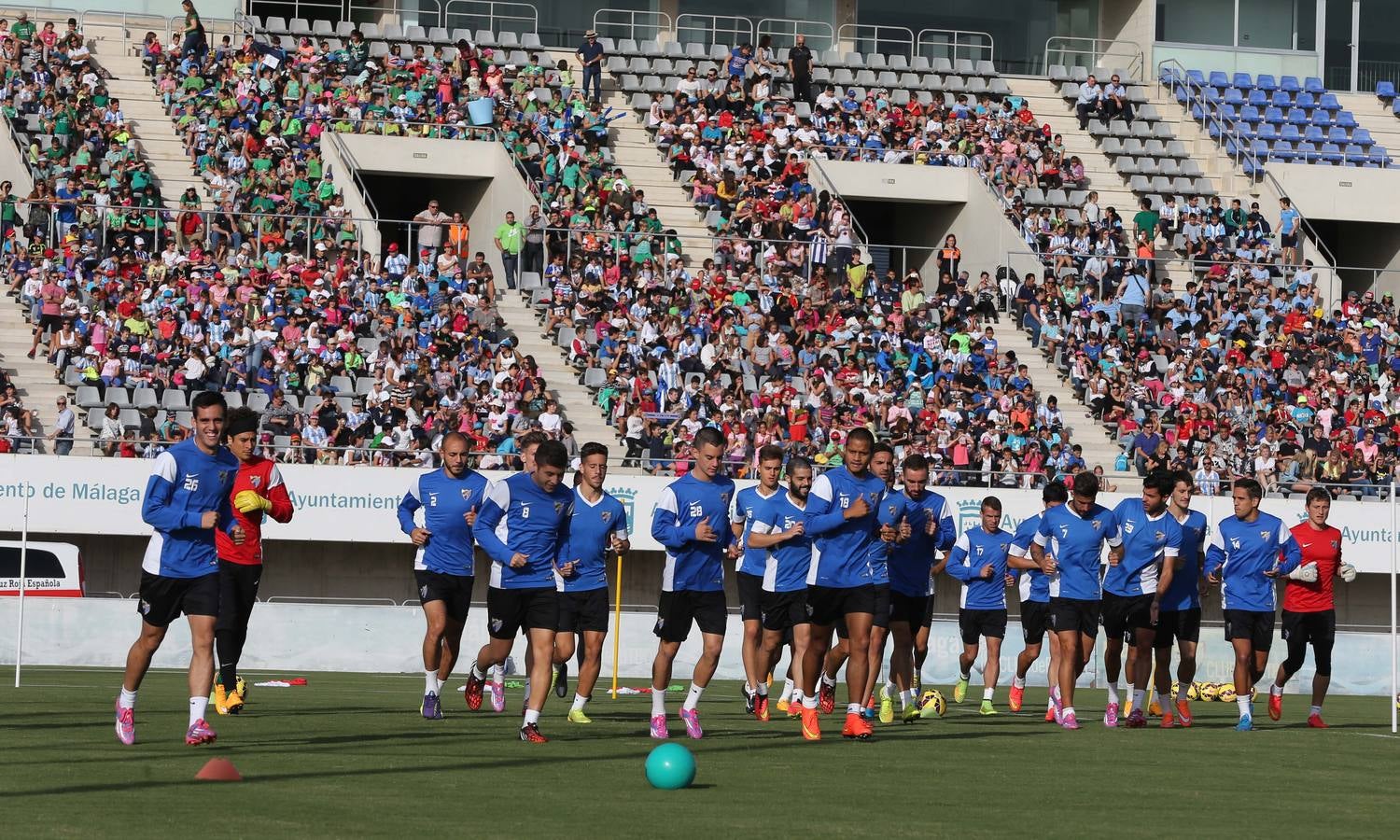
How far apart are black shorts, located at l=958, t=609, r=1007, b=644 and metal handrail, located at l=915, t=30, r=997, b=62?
30.9 metres

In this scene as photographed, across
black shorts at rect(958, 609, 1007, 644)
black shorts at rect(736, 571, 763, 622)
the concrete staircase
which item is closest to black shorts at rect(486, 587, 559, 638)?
black shorts at rect(736, 571, 763, 622)

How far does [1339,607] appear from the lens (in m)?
36.2

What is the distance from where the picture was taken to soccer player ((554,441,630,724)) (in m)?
14.6

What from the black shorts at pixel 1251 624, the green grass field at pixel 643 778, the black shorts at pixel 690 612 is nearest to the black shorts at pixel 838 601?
the black shorts at pixel 690 612

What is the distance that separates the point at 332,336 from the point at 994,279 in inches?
550

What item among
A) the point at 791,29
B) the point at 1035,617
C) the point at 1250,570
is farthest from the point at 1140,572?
the point at 791,29

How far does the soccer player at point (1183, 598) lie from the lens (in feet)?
59.1

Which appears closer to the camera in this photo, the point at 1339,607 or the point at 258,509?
the point at 258,509

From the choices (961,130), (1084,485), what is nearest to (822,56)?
(961,130)

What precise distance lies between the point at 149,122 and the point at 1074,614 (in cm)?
2722

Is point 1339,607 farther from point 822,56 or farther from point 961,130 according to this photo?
point 822,56

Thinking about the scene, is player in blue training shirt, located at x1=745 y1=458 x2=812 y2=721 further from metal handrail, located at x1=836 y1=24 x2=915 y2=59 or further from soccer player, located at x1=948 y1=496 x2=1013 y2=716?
metal handrail, located at x1=836 y1=24 x2=915 y2=59

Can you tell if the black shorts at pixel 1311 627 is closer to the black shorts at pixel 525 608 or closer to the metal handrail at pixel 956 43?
the black shorts at pixel 525 608

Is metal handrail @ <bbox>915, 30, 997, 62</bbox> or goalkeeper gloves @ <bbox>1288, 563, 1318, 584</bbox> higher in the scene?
metal handrail @ <bbox>915, 30, 997, 62</bbox>
